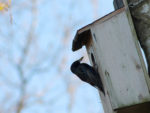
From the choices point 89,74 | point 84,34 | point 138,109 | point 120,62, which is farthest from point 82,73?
point 138,109

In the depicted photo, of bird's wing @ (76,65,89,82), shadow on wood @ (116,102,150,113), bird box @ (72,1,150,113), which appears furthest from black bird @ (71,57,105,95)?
shadow on wood @ (116,102,150,113)

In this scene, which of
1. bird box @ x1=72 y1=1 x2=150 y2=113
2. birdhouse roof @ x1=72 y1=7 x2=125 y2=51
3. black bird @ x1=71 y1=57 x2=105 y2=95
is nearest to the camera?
bird box @ x1=72 y1=1 x2=150 y2=113

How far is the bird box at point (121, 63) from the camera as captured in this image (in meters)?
3.99

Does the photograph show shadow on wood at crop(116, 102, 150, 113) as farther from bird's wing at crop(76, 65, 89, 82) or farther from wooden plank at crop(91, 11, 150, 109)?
bird's wing at crop(76, 65, 89, 82)

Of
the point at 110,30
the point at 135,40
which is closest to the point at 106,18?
the point at 110,30

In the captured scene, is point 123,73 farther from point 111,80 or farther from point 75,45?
point 75,45

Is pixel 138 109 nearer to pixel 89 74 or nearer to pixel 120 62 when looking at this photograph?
pixel 120 62

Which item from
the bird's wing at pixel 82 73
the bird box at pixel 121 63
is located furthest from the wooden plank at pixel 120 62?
the bird's wing at pixel 82 73

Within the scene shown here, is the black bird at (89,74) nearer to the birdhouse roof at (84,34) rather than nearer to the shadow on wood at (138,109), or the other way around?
the birdhouse roof at (84,34)

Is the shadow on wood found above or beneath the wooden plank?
beneath

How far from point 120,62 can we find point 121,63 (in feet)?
0.05

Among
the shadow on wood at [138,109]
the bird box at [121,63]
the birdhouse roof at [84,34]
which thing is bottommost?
the shadow on wood at [138,109]

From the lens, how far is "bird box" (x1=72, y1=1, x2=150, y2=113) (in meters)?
3.99

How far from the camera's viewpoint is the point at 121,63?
13.5 ft
